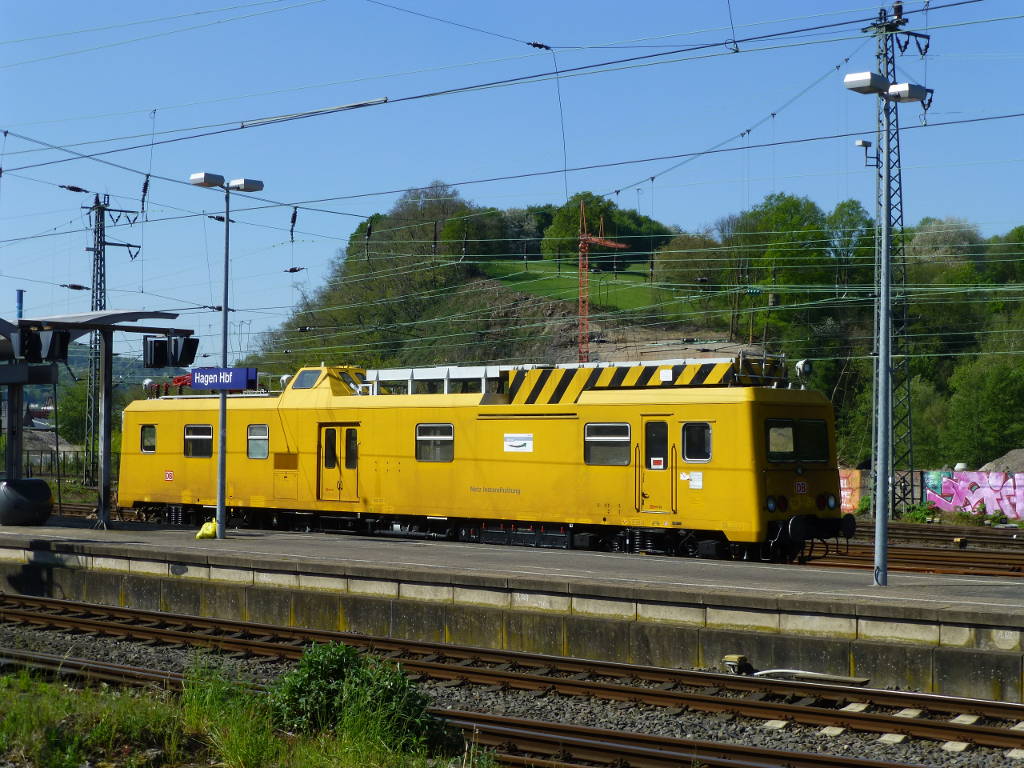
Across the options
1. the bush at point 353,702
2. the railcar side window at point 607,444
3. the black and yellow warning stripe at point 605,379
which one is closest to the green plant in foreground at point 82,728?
the bush at point 353,702

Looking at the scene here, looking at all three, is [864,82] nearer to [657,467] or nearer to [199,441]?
[657,467]

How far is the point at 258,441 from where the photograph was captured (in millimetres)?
25078

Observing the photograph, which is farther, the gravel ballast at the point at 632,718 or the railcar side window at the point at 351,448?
the railcar side window at the point at 351,448

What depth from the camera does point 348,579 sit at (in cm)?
1576

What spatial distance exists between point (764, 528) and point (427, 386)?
7833 millimetres

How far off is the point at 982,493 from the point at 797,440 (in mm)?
23093

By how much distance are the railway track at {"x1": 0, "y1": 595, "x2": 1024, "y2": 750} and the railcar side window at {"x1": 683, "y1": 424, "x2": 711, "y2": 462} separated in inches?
236

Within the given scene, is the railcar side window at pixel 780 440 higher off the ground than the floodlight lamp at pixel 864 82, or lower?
lower

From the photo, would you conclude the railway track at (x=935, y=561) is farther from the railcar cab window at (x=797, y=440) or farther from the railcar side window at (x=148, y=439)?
the railcar side window at (x=148, y=439)

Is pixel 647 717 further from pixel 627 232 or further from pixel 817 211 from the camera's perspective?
pixel 627 232

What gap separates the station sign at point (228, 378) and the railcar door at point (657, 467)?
7.32 m

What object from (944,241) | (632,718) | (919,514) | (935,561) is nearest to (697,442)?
(935,561)

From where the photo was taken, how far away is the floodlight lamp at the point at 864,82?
13477 millimetres

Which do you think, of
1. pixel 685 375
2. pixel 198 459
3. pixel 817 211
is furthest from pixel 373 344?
pixel 685 375
